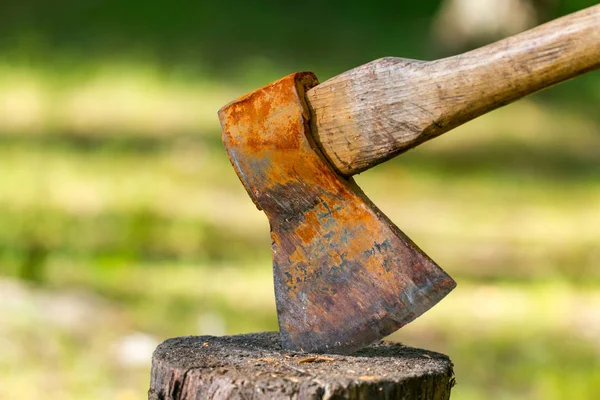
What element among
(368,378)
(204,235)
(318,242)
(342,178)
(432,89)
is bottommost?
(368,378)

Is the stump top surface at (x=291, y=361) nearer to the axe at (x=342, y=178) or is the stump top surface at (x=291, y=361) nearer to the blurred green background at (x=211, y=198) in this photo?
the axe at (x=342, y=178)

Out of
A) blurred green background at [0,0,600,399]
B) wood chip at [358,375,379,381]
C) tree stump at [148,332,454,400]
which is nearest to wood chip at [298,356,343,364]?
tree stump at [148,332,454,400]

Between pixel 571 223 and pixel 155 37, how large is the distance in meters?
4.14

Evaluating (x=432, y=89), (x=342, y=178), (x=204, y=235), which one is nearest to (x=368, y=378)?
(x=342, y=178)

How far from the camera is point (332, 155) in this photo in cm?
215

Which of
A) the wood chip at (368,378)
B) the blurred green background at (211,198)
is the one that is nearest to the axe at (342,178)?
the wood chip at (368,378)

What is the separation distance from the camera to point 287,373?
1977 millimetres

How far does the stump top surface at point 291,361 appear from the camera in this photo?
1.98 metres

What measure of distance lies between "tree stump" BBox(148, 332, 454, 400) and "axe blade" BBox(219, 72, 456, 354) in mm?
92

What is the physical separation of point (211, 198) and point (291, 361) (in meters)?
3.56

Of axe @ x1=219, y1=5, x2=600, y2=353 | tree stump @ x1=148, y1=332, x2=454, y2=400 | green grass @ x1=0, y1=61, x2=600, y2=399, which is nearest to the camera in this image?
tree stump @ x1=148, y1=332, x2=454, y2=400

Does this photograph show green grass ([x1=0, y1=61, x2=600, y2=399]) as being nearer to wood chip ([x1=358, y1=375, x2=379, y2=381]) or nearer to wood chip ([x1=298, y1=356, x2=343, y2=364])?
wood chip ([x1=298, y1=356, x2=343, y2=364])

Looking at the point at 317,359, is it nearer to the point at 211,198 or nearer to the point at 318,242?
the point at 318,242

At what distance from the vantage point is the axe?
6.76 feet
